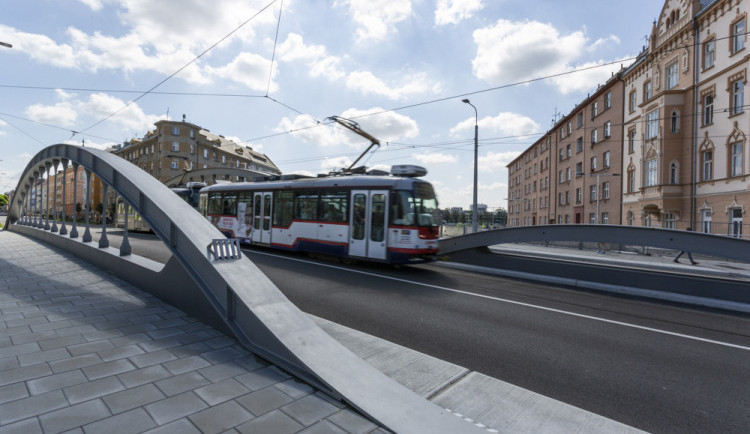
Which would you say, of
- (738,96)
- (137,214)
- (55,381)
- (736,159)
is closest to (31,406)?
(55,381)

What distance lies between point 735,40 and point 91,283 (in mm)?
28751

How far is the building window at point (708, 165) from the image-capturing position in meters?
20.3

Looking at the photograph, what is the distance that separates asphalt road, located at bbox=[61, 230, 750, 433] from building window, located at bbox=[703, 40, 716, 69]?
2080 centimetres

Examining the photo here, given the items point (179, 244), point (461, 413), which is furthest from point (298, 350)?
point (179, 244)

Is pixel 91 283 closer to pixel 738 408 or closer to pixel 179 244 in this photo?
pixel 179 244

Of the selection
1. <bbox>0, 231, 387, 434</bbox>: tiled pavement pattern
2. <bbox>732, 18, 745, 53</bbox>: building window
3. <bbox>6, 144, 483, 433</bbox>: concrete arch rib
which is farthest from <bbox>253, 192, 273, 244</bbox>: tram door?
<bbox>732, 18, 745, 53</bbox>: building window

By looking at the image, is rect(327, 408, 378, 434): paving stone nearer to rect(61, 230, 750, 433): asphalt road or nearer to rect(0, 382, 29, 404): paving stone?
rect(61, 230, 750, 433): asphalt road

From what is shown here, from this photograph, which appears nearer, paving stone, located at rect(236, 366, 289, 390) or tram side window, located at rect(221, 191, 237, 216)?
paving stone, located at rect(236, 366, 289, 390)

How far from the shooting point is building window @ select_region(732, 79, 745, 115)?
18.0 meters

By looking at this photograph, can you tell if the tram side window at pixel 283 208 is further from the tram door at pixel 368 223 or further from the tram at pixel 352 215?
the tram door at pixel 368 223

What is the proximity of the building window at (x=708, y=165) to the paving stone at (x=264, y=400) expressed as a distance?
87.1 ft

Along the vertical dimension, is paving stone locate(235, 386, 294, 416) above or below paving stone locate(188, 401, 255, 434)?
below

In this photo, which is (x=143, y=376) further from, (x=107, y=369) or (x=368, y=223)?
(x=368, y=223)

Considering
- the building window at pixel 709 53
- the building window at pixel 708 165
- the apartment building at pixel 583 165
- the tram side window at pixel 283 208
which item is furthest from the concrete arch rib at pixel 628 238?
the apartment building at pixel 583 165
